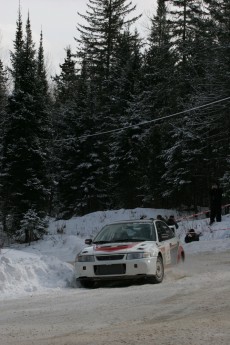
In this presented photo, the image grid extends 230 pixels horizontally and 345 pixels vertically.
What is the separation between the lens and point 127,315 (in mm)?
7727

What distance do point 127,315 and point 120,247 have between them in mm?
3334

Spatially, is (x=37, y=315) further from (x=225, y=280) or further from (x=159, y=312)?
(x=225, y=280)

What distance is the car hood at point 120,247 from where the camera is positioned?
430 inches

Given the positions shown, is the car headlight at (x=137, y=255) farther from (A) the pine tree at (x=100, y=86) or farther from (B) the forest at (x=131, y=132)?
(A) the pine tree at (x=100, y=86)

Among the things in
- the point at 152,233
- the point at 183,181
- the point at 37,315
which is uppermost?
the point at 183,181

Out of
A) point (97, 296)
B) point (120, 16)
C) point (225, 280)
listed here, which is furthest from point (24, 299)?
point (120, 16)

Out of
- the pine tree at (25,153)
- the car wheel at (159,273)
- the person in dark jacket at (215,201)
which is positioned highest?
the pine tree at (25,153)

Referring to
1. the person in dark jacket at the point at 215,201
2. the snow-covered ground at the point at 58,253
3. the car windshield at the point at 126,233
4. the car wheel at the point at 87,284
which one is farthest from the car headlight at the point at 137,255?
the person in dark jacket at the point at 215,201

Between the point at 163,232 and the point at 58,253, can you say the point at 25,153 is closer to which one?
the point at 58,253

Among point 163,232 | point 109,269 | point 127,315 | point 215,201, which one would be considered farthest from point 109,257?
point 215,201

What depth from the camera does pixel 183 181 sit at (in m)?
30.6

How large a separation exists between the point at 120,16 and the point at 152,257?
143 ft

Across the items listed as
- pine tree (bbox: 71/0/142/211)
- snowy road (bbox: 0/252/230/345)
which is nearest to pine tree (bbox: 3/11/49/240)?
pine tree (bbox: 71/0/142/211)

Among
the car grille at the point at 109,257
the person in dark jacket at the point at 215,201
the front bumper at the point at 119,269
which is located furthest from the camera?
the person in dark jacket at the point at 215,201
